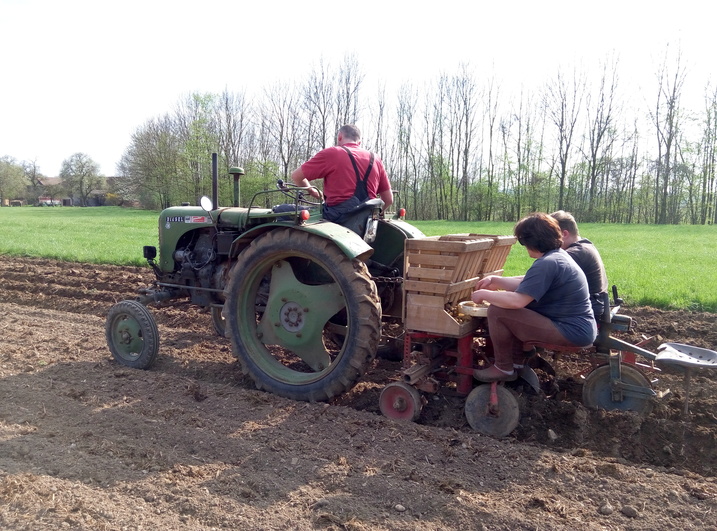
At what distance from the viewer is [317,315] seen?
439 centimetres

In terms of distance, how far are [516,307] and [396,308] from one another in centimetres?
145

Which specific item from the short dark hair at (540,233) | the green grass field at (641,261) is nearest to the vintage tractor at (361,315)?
the short dark hair at (540,233)

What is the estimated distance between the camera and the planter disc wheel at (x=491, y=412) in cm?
371

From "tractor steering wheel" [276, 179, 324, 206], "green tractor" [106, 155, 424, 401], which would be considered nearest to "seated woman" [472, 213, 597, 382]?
"green tractor" [106, 155, 424, 401]

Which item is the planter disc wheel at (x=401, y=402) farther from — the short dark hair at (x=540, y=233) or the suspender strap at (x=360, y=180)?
the suspender strap at (x=360, y=180)

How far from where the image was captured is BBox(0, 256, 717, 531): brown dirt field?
2.72 meters

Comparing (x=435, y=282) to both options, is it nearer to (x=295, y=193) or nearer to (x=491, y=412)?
(x=491, y=412)

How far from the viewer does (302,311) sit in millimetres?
4441

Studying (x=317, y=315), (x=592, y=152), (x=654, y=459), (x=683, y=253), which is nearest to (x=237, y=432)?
(x=317, y=315)

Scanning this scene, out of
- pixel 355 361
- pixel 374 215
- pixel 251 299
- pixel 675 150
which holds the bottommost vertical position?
pixel 355 361

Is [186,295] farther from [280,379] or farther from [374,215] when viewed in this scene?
[374,215]

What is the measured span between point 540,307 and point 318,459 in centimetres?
177

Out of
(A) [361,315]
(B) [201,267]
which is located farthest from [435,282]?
(B) [201,267]

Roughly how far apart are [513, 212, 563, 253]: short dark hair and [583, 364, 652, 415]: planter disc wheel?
3.12ft
